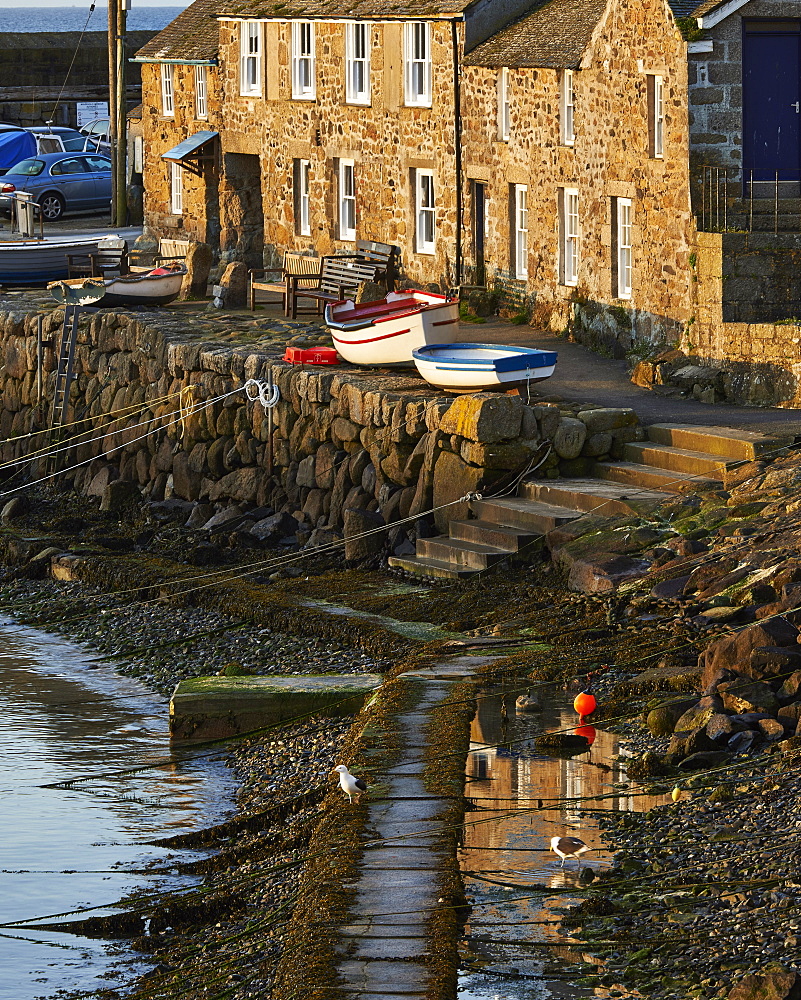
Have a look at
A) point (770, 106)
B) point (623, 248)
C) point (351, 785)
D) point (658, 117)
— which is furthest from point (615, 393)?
point (351, 785)

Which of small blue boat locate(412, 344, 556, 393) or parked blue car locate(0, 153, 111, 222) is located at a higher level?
parked blue car locate(0, 153, 111, 222)

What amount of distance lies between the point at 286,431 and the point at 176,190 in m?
14.0

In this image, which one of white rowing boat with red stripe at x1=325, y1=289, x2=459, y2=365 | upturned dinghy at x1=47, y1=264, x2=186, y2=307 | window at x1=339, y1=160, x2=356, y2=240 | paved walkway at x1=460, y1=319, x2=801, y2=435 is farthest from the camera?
window at x1=339, y1=160, x2=356, y2=240

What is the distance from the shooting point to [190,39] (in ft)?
112

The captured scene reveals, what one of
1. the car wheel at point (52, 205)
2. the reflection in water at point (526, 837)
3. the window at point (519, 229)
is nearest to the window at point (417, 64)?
the window at point (519, 229)

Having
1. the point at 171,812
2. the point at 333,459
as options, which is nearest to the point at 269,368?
the point at 333,459

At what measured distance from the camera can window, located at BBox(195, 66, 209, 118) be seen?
33500 millimetres

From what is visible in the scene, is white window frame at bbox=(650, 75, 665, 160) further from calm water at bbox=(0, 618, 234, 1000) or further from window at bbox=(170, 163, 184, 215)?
window at bbox=(170, 163, 184, 215)

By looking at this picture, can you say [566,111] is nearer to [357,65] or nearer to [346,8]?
[357,65]

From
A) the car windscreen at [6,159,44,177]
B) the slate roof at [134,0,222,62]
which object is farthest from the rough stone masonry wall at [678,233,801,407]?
the car windscreen at [6,159,44,177]

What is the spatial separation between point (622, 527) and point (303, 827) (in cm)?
610

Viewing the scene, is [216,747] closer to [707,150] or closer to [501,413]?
[501,413]

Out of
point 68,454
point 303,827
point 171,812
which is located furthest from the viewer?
point 68,454

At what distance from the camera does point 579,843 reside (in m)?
10.1
